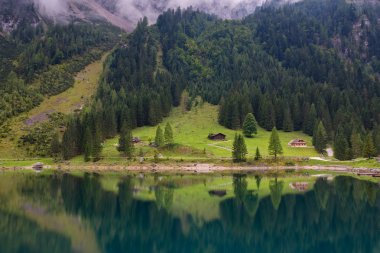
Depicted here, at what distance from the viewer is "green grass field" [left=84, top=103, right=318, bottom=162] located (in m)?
141

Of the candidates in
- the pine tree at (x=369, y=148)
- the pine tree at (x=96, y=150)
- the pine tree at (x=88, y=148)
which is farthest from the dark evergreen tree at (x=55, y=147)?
the pine tree at (x=369, y=148)

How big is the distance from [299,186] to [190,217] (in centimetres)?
3709

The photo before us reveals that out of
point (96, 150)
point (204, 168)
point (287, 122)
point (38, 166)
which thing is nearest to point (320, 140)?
point (287, 122)

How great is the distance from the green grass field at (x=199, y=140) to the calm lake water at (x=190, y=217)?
41045mm

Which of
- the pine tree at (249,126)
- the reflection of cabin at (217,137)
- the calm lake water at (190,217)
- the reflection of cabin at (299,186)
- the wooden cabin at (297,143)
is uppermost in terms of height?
the pine tree at (249,126)

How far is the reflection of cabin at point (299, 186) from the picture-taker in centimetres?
8955

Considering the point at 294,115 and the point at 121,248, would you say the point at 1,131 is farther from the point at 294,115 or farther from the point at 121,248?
the point at 121,248

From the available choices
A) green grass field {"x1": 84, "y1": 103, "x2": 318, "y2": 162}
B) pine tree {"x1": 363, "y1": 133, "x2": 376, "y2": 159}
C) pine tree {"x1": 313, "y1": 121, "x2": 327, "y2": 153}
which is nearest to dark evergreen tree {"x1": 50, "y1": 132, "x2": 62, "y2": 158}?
green grass field {"x1": 84, "y1": 103, "x2": 318, "y2": 162}

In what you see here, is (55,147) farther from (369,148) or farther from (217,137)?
(369,148)

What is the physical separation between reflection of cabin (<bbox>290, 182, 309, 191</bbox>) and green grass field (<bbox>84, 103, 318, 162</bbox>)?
40.1 m

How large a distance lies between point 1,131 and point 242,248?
5774 inches

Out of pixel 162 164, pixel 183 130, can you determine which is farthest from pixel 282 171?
pixel 183 130

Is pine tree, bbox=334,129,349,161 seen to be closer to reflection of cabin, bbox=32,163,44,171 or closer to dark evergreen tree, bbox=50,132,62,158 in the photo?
dark evergreen tree, bbox=50,132,62,158

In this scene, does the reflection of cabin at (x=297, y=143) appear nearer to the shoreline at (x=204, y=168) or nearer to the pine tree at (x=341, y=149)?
the pine tree at (x=341, y=149)
